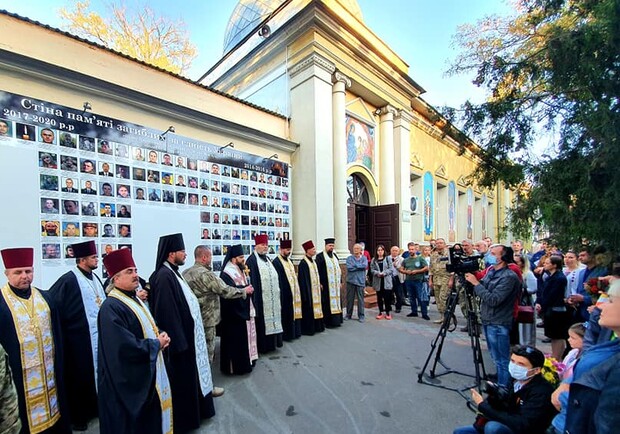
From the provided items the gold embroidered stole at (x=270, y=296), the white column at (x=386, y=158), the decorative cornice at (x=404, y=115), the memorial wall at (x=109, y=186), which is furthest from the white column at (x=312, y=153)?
the decorative cornice at (x=404, y=115)

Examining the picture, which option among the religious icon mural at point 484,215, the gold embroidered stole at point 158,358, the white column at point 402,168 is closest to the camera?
the gold embroidered stole at point 158,358

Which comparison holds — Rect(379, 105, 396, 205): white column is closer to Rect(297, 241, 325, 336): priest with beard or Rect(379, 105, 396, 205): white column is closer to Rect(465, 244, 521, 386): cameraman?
Rect(297, 241, 325, 336): priest with beard

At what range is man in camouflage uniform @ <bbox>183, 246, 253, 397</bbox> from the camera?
418 cm

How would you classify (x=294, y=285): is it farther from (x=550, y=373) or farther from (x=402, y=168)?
(x=402, y=168)

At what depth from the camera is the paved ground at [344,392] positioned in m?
3.33

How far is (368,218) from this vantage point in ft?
38.2

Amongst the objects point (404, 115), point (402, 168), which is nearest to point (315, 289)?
point (402, 168)

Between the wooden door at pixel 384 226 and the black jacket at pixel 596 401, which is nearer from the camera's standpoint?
the black jacket at pixel 596 401

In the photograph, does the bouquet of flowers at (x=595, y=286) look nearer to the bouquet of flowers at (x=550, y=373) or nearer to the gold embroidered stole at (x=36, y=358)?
the bouquet of flowers at (x=550, y=373)

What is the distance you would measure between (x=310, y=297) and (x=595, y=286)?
176 inches

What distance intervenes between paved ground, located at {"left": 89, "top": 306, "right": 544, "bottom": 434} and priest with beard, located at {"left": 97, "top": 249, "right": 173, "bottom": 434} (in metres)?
0.97

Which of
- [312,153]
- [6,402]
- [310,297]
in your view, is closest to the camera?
[6,402]

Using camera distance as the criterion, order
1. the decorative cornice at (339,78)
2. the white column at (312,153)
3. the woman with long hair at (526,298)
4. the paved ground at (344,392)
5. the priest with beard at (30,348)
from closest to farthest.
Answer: the priest with beard at (30,348) → the paved ground at (344,392) → the woman with long hair at (526,298) → the white column at (312,153) → the decorative cornice at (339,78)

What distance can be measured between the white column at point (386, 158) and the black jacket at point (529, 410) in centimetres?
957
